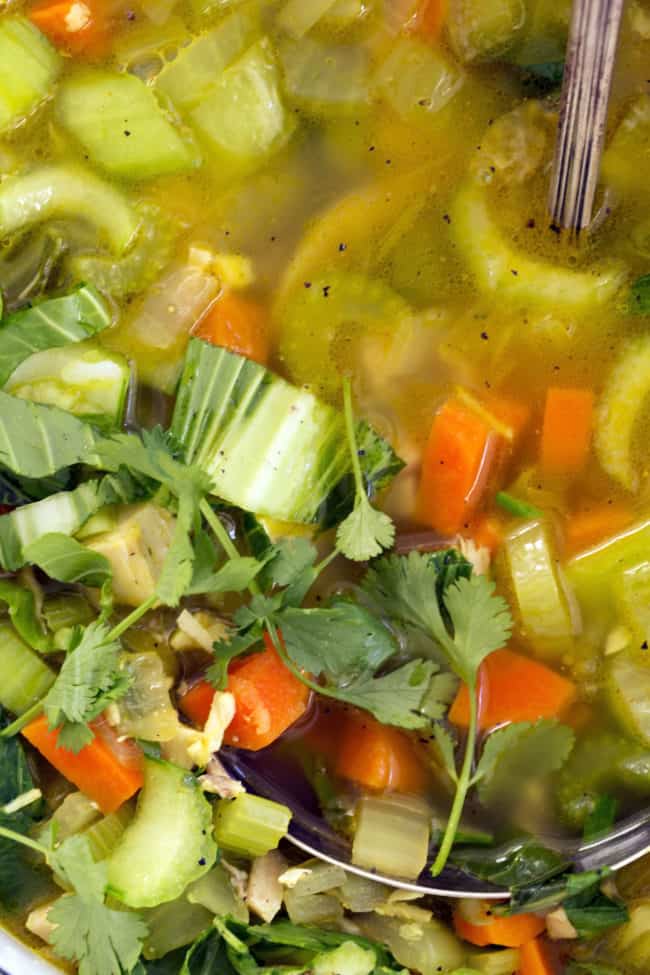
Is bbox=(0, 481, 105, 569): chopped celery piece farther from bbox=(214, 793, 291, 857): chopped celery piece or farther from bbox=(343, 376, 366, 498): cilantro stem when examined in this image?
bbox=(214, 793, 291, 857): chopped celery piece

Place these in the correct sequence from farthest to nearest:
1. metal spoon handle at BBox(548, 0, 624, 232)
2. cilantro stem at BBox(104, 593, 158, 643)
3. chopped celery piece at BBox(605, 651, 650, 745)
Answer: chopped celery piece at BBox(605, 651, 650, 745) < cilantro stem at BBox(104, 593, 158, 643) < metal spoon handle at BBox(548, 0, 624, 232)

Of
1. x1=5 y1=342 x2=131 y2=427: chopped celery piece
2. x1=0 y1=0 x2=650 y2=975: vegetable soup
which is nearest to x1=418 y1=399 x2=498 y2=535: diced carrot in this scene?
x1=0 y1=0 x2=650 y2=975: vegetable soup

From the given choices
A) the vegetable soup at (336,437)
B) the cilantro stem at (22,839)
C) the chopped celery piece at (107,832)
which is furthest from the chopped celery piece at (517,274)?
the cilantro stem at (22,839)

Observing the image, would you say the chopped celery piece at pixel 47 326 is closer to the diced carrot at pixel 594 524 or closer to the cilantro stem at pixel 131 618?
the cilantro stem at pixel 131 618

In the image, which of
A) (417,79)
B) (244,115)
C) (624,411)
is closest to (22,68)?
(244,115)

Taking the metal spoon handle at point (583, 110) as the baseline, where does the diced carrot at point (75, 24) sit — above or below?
above

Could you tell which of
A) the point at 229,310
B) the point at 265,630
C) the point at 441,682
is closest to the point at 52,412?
the point at 229,310

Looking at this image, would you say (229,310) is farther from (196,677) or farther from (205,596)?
(196,677)
